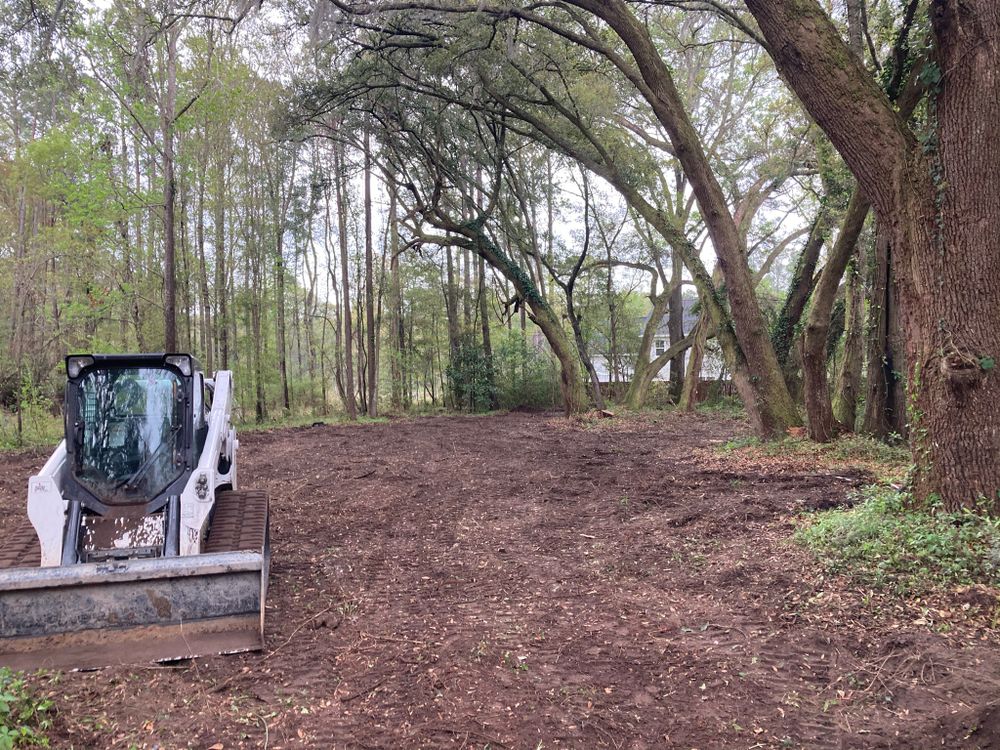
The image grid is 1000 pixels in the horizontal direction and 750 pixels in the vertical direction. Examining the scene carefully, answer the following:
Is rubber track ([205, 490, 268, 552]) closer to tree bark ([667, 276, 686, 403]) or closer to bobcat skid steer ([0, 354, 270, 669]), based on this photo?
bobcat skid steer ([0, 354, 270, 669])

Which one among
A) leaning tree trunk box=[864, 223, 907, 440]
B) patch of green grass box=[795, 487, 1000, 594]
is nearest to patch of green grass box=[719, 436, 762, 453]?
leaning tree trunk box=[864, 223, 907, 440]

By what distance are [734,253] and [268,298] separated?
61.9 feet

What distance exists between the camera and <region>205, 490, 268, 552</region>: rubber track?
15.5 feet

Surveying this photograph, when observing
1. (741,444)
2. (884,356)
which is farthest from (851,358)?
(741,444)

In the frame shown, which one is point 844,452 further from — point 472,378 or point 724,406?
point 472,378

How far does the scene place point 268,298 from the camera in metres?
24.2

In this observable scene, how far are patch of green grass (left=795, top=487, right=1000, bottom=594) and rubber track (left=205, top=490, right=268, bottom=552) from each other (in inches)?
166

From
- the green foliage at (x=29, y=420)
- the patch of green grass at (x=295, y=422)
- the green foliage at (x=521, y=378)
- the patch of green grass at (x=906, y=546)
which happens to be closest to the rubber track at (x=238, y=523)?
the patch of green grass at (x=906, y=546)

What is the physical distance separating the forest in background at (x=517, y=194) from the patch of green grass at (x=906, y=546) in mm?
338

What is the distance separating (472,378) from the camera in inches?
1001

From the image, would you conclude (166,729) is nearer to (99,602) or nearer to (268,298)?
(99,602)

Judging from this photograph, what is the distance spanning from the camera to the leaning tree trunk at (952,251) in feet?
15.4

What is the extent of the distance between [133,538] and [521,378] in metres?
22.1

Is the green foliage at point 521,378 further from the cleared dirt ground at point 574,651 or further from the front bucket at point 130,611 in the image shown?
the front bucket at point 130,611
